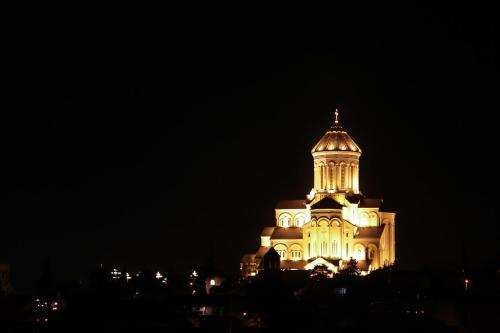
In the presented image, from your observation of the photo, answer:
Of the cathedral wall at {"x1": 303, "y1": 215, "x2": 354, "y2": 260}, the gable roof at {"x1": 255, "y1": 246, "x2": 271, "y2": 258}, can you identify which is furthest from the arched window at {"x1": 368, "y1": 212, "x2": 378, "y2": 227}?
the gable roof at {"x1": 255, "y1": 246, "x2": 271, "y2": 258}

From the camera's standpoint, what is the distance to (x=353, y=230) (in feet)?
311

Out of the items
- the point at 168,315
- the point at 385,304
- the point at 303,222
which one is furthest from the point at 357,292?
the point at 303,222

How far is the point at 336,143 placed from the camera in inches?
3831

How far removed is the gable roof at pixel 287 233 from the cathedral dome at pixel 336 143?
484cm

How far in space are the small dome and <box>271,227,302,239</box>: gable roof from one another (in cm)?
484

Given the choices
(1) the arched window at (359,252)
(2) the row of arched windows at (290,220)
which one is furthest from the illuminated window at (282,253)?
(1) the arched window at (359,252)

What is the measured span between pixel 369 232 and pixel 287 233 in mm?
5020

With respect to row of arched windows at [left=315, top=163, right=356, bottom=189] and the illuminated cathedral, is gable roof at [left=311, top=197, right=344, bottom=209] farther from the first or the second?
row of arched windows at [left=315, top=163, right=356, bottom=189]

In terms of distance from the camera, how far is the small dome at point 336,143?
318 ft

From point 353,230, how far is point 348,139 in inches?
252

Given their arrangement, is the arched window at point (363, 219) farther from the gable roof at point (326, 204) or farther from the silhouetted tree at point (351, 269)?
the silhouetted tree at point (351, 269)

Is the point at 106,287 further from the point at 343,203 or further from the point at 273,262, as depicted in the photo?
the point at 343,203

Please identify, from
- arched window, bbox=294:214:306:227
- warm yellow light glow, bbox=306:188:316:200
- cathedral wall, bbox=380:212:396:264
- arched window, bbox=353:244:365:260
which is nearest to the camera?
arched window, bbox=353:244:365:260

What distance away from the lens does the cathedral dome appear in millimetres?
96938
